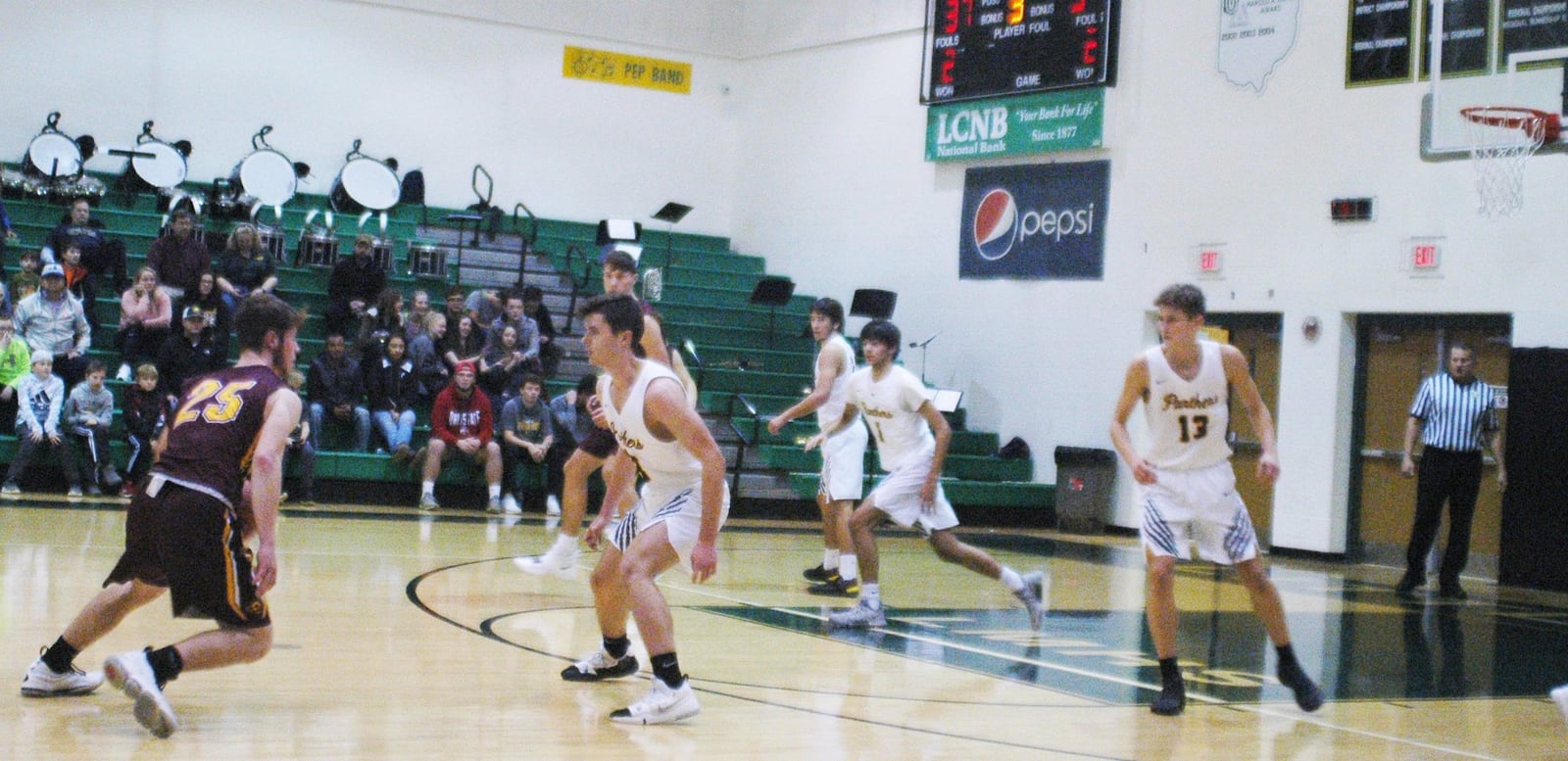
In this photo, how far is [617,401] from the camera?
602 centimetres

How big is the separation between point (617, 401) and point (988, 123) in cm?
1338

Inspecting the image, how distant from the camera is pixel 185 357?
583 inches

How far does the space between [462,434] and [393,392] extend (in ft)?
3.06

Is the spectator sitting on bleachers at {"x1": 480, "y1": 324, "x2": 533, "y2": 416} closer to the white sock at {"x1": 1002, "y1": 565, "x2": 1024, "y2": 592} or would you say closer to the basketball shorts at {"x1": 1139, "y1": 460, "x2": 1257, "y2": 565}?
the white sock at {"x1": 1002, "y1": 565, "x2": 1024, "y2": 592}

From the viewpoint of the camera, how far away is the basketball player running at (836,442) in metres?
9.98

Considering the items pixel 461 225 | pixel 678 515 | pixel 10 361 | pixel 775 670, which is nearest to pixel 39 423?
pixel 10 361

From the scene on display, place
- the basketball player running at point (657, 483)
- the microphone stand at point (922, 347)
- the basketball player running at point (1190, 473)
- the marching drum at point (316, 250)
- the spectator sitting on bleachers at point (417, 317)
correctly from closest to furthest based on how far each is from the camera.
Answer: the basketball player running at point (657, 483) < the basketball player running at point (1190, 473) < the spectator sitting on bleachers at point (417, 317) < the marching drum at point (316, 250) < the microphone stand at point (922, 347)

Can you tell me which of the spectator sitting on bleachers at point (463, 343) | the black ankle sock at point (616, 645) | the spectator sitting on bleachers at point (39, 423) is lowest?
the black ankle sock at point (616, 645)

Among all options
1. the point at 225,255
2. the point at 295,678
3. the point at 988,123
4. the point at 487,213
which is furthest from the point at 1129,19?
the point at 295,678

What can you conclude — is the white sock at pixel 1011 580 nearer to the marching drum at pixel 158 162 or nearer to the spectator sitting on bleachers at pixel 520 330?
the spectator sitting on bleachers at pixel 520 330

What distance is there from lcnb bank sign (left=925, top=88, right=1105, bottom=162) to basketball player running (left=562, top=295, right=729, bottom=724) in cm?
1225

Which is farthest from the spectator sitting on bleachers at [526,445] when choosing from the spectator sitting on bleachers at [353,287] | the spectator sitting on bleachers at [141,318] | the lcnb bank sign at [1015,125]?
the lcnb bank sign at [1015,125]

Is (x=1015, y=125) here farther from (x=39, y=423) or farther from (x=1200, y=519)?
(x=1200, y=519)

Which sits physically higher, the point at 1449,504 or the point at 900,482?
the point at 900,482
